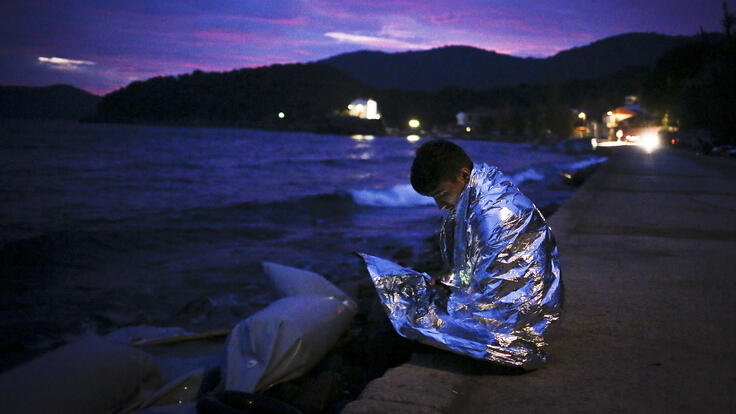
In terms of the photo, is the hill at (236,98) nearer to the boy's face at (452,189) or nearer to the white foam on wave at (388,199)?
the white foam on wave at (388,199)

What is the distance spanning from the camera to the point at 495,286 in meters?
2.70

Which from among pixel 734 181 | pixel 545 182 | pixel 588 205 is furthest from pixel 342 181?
pixel 588 205

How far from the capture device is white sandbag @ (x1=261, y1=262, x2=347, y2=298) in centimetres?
410

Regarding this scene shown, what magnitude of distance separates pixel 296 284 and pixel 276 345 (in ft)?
2.82

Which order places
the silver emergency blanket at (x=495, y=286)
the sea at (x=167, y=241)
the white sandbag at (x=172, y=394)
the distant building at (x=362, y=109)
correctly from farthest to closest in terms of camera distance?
the distant building at (x=362, y=109)
the sea at (x=167, y=241)
the white sandbag at (x=172, y=394)
the silver emergency blanket at (x=495, y=286)

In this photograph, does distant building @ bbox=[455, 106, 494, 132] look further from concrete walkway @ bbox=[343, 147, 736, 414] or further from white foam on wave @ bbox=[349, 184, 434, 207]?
concrete walkway @ bbox=[343, 147, 736, 414]

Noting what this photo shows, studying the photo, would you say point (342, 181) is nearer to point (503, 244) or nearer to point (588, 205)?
point (588, 205)

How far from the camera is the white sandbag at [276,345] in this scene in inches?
125

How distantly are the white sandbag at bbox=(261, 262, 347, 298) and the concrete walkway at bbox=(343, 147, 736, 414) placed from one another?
4.18 feet

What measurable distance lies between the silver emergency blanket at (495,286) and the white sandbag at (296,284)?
1340mm

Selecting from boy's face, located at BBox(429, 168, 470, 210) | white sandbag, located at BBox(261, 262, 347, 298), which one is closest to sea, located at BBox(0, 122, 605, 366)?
white sandbag, located at BBox(261, 262, 347, 298)

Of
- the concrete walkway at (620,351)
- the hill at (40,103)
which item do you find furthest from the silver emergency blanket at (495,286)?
the hill at (40,103)

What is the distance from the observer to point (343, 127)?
120250mm

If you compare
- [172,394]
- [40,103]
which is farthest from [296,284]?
[40,103]
